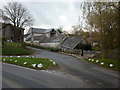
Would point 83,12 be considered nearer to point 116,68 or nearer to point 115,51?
point 115,51

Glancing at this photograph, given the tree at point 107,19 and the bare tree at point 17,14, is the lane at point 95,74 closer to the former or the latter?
the tree at point 107,19

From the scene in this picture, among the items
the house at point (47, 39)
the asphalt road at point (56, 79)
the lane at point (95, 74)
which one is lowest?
the lane at point (95, 74)

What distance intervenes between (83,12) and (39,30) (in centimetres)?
5453

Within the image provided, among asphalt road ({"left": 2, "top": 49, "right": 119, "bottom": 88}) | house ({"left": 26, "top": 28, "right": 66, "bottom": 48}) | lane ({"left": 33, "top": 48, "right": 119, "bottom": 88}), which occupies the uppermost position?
house ({"left": 26, "top": 28, "right": 66, "bottom": 48})

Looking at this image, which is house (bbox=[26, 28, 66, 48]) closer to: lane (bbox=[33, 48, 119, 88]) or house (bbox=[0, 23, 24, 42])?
house (bbox=[0, 23, 24, 42])

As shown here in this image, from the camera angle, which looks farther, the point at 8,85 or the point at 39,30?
the point at 39,30

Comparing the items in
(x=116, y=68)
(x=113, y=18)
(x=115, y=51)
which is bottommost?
(x=116, y=68)

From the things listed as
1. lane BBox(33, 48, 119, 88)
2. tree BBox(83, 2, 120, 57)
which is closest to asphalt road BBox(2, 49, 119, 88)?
lane BBox(33, 48, 119, 88)

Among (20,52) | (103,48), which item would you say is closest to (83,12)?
(103,48)

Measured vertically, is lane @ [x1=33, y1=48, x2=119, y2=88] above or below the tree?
below

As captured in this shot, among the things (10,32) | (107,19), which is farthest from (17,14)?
(107,19)

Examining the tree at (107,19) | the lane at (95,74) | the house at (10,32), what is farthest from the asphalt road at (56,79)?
the house at (10,32)

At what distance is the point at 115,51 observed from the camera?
16562 mm

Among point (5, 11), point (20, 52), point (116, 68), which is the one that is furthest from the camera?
point (5, 11)
